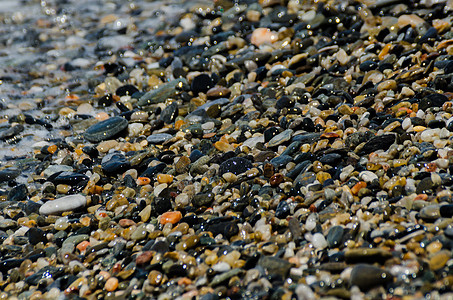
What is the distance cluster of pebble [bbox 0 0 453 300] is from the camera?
304cm

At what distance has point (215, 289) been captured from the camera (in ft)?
9.73

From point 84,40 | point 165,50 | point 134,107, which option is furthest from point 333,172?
point 84,40

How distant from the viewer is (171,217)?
12.4ft

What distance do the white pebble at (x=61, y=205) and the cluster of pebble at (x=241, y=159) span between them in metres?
0.01

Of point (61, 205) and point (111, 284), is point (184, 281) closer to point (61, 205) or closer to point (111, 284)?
point (111, 284)

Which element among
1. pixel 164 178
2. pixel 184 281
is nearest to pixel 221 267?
pixel 184 281

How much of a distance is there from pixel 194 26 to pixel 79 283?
5.30 meters

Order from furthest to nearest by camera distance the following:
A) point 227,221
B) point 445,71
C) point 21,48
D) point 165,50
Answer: point 21,48, point 165,50, point 445,71, point 227,221

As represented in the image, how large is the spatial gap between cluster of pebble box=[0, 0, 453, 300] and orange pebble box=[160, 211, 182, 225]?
18mm

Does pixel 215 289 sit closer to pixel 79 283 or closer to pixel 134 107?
pixel 79 283

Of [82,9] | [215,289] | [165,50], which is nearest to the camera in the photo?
→ [215,289]

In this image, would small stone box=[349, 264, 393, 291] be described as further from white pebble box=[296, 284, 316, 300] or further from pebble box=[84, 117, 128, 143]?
pebble box=[84, 117, 128, 143]

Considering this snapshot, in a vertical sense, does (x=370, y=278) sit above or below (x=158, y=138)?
above

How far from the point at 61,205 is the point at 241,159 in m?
1.67
